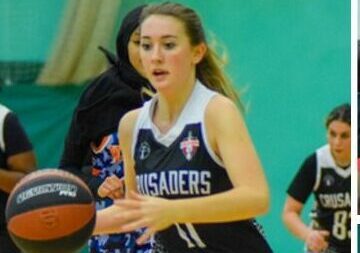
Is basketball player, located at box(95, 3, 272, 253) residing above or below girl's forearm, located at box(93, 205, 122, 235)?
above

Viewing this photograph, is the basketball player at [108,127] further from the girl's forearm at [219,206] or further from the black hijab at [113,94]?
the girl's forearm at [219,206]

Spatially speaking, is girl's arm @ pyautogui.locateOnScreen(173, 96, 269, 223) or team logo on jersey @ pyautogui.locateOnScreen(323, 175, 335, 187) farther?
team logo on jersey @ pyautogui.locateOnScreen(323, 175, 335, 187)

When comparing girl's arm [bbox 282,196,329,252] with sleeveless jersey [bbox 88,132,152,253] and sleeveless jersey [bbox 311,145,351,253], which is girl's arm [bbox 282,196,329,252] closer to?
sleeveless jersey [bbox 311,145,351,253]

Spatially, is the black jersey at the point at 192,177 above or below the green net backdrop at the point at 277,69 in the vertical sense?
below

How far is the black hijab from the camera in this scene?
7.29 feet

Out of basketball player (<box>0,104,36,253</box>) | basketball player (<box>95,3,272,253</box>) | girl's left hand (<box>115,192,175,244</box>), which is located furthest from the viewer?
basketball player (<box>0,104,36,253</box>)

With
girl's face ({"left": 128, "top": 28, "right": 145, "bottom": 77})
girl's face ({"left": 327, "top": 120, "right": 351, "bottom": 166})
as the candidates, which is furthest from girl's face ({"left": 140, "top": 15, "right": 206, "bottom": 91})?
girl's face ({"left": 327, "top": 120, "right": 351, "bottom": 166})

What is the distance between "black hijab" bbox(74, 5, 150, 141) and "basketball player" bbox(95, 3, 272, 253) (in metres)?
0.08

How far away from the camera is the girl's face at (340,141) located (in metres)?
2.15

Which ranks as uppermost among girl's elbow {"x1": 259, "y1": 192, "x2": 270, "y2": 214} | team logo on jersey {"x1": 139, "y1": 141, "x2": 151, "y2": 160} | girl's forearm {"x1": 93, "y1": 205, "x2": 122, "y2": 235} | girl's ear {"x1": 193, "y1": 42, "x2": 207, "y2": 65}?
girl's ear {"x1": 193, "y1": 42, "x2": 207, "y2": 65}

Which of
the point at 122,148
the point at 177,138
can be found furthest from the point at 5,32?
the point at 177,138

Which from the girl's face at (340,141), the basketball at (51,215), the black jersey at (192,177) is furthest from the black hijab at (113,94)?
the girl's face at (340,141)

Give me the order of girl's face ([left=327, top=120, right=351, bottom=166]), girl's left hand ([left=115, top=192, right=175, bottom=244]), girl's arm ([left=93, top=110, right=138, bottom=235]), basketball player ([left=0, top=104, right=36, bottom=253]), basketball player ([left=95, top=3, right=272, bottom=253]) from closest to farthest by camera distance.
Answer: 1. girl's left hand ([left=115, top=192, right=175, bottom=244])
2. basketball player ([left=95, top=3, right=272, bottom=253])
3. girl's arm ([left=93, top=110, right=138, bottom=235])
4. girl's face ([left=327, top=120, right=351, bottom=166])
5. basketball player ([left=0, top=104, right=36, bottom=253])

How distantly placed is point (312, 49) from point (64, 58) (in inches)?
24.0
